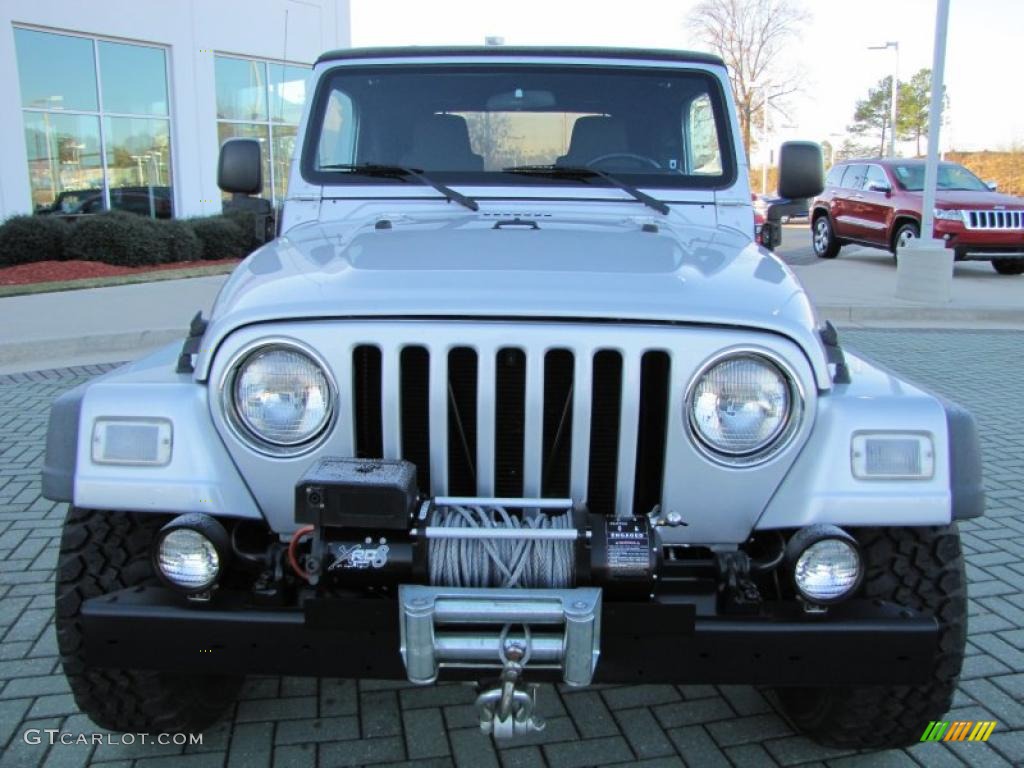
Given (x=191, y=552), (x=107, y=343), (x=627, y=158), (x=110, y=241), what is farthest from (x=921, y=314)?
(x=110, y=241)

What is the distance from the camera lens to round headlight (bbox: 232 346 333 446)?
206 cm

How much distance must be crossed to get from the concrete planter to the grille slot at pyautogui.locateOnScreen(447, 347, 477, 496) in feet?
34.2

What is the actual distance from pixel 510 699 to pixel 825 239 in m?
15.8

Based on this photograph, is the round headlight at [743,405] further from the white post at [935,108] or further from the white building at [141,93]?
the white building at [141,93]

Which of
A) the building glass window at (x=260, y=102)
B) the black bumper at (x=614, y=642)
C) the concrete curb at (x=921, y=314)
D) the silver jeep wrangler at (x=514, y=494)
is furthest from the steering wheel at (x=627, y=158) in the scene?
the building glass window at (x=260, y=102)

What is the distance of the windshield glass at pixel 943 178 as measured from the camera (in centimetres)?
1412

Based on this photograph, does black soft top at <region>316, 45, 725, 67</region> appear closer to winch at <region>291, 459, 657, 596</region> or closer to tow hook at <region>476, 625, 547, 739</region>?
winch at <region>291, 459, 657, 596</region>

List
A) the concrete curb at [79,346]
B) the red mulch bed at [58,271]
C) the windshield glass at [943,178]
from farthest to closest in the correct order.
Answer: the windshield glass at [943,178] < the red mulch bed at [58,271] < the concrete curb at [79,346]

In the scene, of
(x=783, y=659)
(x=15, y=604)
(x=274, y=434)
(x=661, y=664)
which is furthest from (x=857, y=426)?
(x=15, y=604)

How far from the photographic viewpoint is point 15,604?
339cm

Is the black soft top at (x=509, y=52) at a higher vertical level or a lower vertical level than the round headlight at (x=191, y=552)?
higher

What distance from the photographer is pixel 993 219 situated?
43.0 feet

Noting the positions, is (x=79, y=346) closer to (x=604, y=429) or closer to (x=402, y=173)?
(x=402, y=173)

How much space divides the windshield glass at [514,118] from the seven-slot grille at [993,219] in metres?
11.2
